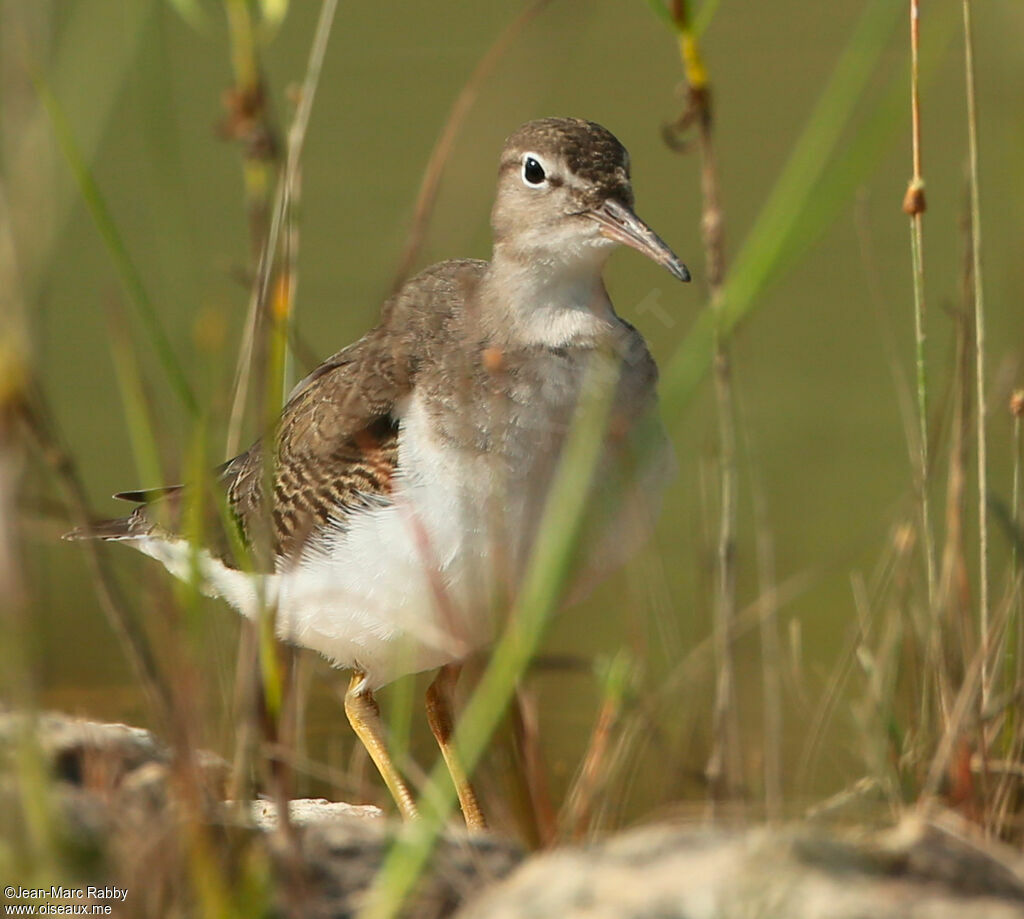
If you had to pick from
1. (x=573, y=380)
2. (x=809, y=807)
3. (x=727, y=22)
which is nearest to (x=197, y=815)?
(x=809, y=807)

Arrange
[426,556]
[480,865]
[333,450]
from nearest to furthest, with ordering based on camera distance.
→ 1. [480,865]
2. [426,556]
3. [333,450]

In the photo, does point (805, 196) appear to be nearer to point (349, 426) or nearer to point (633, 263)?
point (349, 426)

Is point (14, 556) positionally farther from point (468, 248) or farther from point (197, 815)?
point (468, 248)

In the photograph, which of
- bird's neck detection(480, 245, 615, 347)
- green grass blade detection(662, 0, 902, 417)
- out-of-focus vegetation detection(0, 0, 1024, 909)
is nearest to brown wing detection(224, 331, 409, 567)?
out-of-focus vegetation detection(0, 0, 1024, 909)

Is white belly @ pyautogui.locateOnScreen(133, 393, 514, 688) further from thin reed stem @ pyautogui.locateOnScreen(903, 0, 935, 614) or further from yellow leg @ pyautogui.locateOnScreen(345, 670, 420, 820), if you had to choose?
thin reed stem @ pyautogui.locateOnScreen(903, 0, 935, 614)

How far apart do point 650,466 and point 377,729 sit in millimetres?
1791

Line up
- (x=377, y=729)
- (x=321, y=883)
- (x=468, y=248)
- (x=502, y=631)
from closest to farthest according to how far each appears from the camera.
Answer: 1. (x=321, y=883)
2. (x=502, y=631)
3. (x=377, y=729)
4. (x=468, y=248)

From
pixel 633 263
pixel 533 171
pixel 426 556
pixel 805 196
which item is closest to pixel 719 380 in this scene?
pixel 805 196

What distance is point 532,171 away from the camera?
5883 mm

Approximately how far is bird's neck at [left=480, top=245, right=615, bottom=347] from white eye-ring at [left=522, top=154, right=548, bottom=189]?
26cm

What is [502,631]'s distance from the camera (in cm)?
545

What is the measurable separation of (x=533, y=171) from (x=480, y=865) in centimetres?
285

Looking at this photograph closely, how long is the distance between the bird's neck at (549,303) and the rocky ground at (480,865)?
2.10 metres

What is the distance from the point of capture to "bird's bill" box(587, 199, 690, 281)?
5.40 meters
